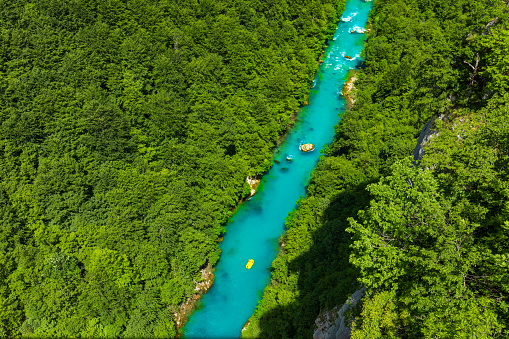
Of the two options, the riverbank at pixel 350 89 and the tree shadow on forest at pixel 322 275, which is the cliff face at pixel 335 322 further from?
the riverbank at pixel 350 89

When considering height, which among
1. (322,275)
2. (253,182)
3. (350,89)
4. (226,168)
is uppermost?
(226,168)

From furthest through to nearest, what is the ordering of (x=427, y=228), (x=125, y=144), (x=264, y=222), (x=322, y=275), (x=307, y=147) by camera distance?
(x=307, y=147)
(x=264, y=222)
(x=125, y=144)
(x=322, y=275)
(x=427, y=228)

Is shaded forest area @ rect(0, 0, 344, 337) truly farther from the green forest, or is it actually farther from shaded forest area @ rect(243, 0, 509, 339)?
shaded forest area @ rect(243, 0, 509, 339)

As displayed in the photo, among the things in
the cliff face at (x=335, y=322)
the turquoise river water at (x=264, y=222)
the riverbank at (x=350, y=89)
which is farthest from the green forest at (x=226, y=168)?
the riverbank at (x=350, y=89)

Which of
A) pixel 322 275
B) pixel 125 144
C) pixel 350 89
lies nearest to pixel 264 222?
pixel 322 275

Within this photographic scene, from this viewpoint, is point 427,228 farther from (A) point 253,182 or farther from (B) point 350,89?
(B) point 350,89
